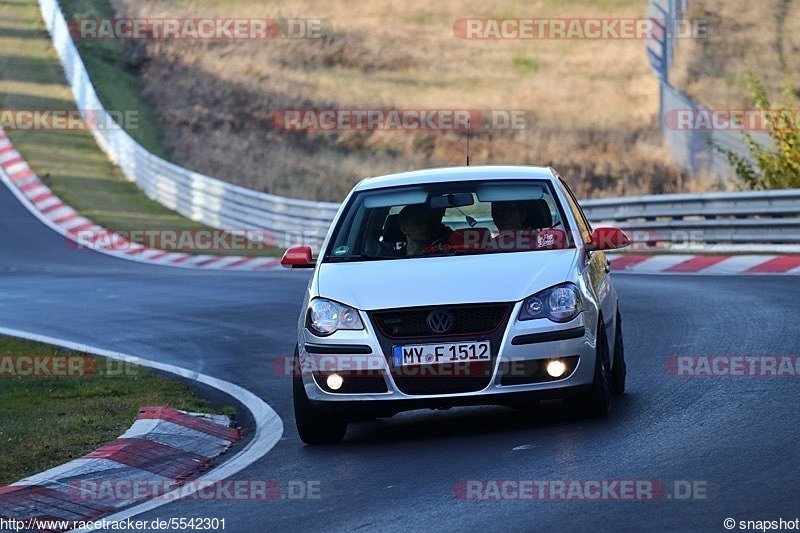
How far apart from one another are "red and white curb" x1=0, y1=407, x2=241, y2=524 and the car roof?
1927mm

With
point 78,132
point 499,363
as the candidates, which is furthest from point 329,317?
point 78,132

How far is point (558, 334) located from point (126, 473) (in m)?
2.54

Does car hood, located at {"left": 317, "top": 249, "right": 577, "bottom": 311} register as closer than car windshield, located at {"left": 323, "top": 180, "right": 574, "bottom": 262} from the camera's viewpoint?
Yes

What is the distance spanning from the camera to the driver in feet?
32.0

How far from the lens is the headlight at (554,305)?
867cm

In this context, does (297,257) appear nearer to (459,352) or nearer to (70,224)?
(459,352)

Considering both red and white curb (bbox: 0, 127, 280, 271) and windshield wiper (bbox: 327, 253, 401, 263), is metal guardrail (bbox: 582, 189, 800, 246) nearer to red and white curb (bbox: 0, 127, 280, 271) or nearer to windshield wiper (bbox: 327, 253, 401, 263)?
red and white curb (bbox: 0, 127, 280, 271)

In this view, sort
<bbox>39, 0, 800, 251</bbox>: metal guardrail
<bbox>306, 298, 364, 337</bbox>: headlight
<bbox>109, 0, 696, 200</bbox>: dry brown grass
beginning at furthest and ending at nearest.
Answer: <bbox>109, 0, 696, 200</bbox>: dry brown grass → <bbox>39, 0, 800, 251</bbox>: metal guardrail → <bbox>306, 298, 364, 337</bbox>: headlight

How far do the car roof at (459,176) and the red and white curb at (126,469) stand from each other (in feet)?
6.32

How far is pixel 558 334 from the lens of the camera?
8.64 metres

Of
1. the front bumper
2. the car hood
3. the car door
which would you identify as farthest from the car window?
the front bumper

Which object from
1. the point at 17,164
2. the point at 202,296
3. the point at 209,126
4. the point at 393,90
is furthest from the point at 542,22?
the point at 202,296

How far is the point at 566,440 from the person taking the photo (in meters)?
8.47

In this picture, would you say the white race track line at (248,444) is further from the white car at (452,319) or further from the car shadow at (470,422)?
the car shadow at (470,422)
